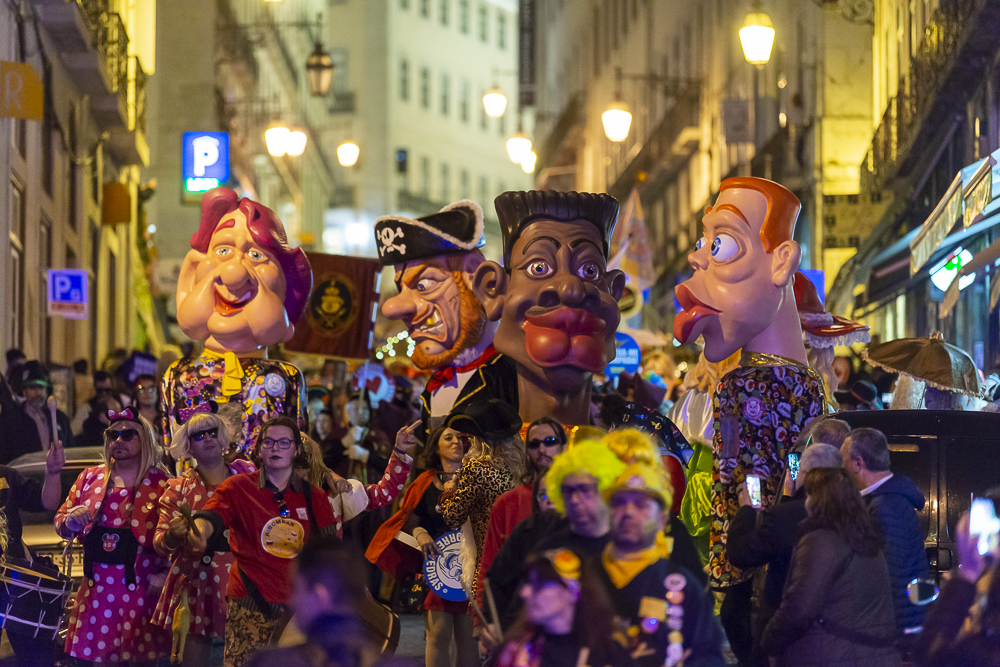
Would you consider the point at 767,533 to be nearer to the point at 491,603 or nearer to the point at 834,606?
the point at 834,606

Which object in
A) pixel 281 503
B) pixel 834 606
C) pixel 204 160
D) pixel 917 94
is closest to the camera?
pixel 834 606

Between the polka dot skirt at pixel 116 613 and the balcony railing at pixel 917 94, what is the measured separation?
12.7 meters

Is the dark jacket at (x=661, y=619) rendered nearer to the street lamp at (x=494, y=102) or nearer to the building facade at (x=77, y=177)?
the building facade at (x=77, y=177)

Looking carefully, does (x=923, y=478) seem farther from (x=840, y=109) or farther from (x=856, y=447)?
(x=840, y=109)

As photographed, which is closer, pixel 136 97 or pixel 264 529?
pixel 264 529

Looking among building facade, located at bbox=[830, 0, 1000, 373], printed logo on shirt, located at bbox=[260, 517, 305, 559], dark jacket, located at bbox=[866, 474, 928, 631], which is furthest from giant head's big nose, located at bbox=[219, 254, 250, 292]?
building facade, located at bbox=[830, 0, 1000, 373]

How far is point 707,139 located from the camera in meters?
41.2

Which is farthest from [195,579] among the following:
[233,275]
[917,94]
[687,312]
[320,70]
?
[917,94]

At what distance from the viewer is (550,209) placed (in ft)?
31.8

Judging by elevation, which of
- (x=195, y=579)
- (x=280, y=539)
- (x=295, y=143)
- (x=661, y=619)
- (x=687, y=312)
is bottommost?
(x=195, y=579)

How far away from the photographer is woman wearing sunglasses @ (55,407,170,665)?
787 cm

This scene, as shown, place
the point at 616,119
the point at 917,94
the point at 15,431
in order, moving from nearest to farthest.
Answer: the point at 15,431, the point at 917,94, the point at 616,119

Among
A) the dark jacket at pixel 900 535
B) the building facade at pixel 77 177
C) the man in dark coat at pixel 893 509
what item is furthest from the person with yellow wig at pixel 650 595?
the building facade at pixel 77 177

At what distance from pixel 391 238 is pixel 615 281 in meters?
2.03
